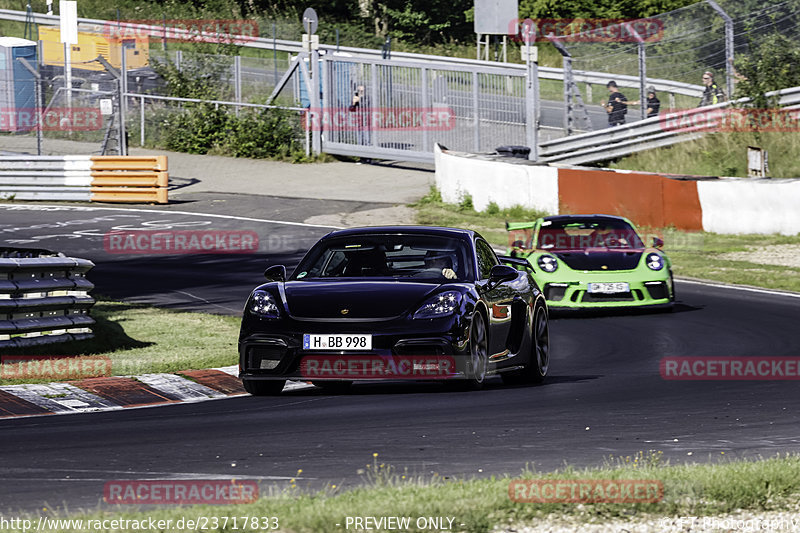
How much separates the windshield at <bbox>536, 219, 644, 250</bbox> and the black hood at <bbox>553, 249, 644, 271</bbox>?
0.88 ft

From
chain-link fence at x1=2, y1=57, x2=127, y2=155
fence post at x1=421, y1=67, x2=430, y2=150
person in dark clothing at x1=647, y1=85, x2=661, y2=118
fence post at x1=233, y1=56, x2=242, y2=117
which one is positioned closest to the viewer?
person in dark clothing at x1=647, y1=85, x2=661, y2=118

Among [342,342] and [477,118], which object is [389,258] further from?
[477,118]

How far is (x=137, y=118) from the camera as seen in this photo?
40281 millimetres

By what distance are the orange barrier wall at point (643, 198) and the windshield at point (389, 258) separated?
48.5 ft

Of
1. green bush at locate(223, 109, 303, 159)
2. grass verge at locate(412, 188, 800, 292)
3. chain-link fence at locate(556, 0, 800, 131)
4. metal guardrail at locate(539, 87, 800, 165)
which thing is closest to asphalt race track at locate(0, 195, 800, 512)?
grass verge at locate(412, 188, 800, 292)

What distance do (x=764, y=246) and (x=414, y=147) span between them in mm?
13713

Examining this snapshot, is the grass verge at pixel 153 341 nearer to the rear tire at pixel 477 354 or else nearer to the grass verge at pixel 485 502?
the rear tire at pixel 477 354

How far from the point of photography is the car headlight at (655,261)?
1705cm

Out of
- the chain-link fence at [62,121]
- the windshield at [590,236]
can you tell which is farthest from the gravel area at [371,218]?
the chain-link fence at [62,121]

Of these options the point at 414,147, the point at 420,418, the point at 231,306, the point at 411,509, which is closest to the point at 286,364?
the point at 420,418

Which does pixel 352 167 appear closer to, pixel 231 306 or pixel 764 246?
pixel 764 246

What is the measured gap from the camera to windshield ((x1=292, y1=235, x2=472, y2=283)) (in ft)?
35.8

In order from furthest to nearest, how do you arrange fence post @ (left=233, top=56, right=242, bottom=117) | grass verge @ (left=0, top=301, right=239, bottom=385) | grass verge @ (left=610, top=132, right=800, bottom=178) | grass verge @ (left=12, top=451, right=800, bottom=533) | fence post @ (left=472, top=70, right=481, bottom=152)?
fence post @ (left=233, top=56, right=242, bottom=117) → fence post @ (left=472, top=70, right=481, bottom=152) → grass verge @ (left=610, top=132, right=800, bottom=178) → grass verge @ (left=0, top=301, right=239, bottom=385) → grass verge @ (left=12, top=451, right=800, bottom=533)

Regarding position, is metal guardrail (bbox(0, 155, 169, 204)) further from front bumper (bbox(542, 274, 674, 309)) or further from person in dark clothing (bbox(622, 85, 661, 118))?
front bumper (bbox(542, 274, 674, 309))
